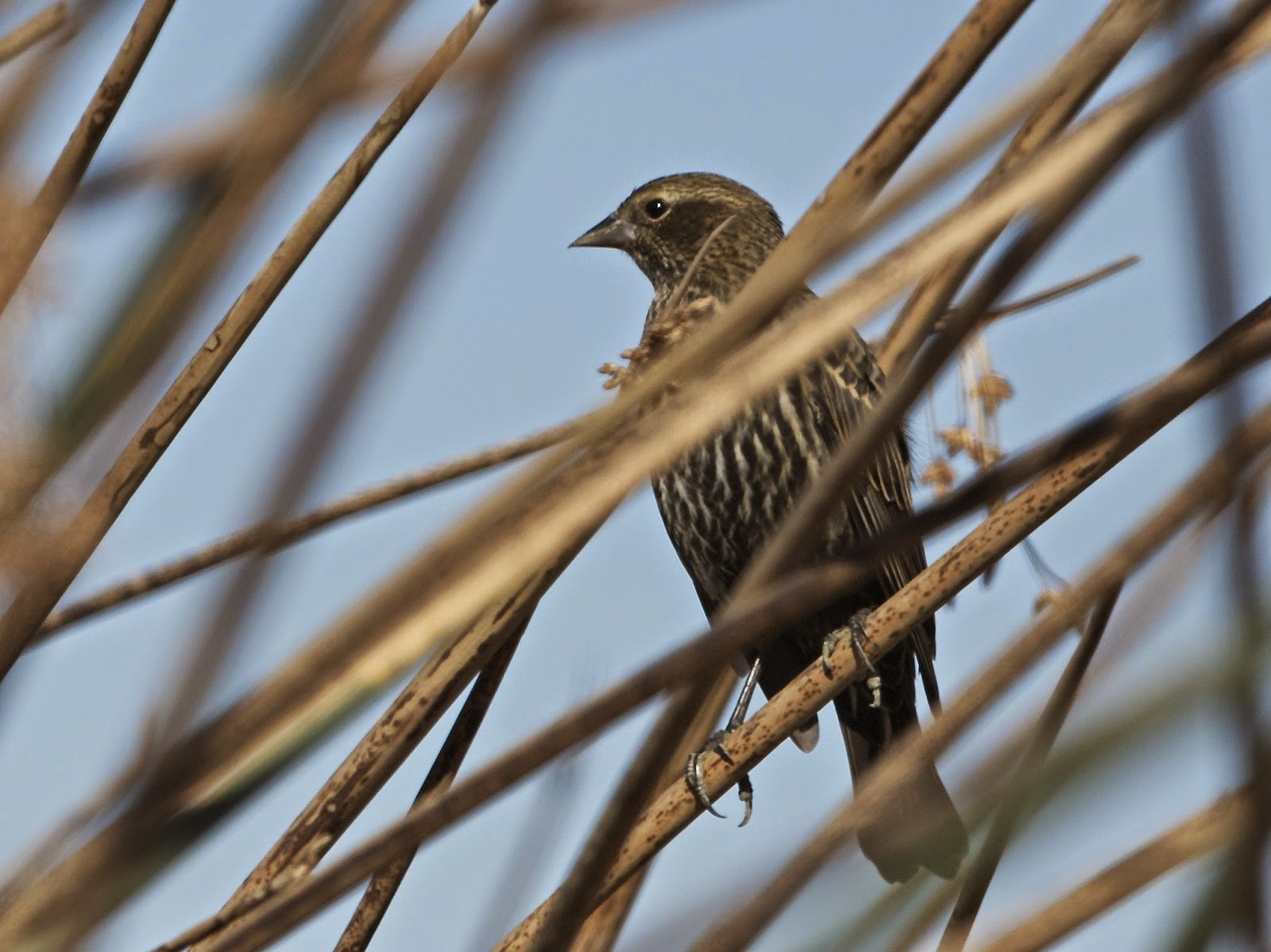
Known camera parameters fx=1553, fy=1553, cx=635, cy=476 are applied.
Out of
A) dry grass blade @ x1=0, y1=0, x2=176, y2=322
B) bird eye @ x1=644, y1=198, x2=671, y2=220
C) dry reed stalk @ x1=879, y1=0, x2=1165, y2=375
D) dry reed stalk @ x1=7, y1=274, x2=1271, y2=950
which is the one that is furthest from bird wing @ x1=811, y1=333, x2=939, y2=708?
dry reed stalk @ x1=7, y1=274, x2=1271, y2=950

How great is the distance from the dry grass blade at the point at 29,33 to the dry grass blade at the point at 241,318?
21 centimetres

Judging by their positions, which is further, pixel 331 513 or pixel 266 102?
pixel 331 513

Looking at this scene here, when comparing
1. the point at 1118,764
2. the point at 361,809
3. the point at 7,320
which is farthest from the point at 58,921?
the point at 361,809

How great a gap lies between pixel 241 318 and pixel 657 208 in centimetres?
365

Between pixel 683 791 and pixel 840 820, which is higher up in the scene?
pixel 683 791

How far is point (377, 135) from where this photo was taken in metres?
1.16

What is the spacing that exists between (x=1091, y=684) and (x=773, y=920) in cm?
23

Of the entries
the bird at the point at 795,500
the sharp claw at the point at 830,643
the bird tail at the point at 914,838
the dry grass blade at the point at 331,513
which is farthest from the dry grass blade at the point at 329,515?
the bird at the point at 795,500

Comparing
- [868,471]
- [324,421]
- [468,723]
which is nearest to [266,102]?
[324,421]

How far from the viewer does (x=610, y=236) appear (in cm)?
481

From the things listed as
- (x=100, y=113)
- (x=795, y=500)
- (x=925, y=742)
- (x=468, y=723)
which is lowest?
(x=925, y=742)

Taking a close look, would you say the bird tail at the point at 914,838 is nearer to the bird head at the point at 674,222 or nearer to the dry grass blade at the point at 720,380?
the dry grass blade at the point at 720,380

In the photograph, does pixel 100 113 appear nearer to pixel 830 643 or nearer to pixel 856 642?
pixel 856 642

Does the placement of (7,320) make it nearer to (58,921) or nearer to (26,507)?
(26,507)
